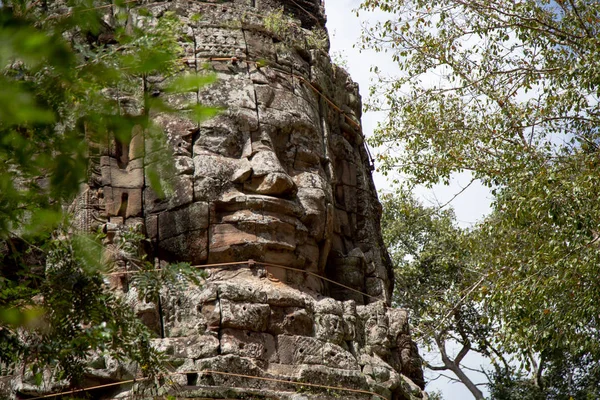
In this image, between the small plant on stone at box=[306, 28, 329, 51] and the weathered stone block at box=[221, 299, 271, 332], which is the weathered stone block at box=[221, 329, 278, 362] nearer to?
the weathered stone block at box=[221, 299, 271, 332]

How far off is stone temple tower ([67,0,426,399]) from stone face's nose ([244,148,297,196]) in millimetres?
14

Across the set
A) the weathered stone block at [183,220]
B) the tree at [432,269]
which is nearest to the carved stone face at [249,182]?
the weathered stone block at [183,220]

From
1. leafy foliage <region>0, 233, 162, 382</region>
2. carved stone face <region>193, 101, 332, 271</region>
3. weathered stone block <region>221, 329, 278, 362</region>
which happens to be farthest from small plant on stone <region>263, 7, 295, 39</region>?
leafy foliage <region>0, 233, 162, 382</region>

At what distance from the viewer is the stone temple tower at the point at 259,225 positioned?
8.76 meters

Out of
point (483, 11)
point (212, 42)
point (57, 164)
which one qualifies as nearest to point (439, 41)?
point (483, 11)

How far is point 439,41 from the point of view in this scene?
14898 millimetres

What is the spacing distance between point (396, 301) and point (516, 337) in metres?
8.81

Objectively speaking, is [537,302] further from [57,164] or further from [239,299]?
[57,164]

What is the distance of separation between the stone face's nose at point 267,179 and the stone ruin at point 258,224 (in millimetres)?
13

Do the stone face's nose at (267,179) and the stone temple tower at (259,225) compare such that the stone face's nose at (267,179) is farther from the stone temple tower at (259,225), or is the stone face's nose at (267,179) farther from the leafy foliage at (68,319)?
the leafy foliage at (68,319)

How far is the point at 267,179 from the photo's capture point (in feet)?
31.6

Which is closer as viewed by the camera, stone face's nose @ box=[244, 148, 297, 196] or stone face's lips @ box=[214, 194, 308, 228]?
stone face's lips @ box=[214, 194, 308, 228]

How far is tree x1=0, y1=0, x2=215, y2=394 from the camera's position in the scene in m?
3.89

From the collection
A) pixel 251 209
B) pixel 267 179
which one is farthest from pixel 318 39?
pixel 251 209
